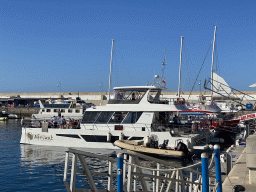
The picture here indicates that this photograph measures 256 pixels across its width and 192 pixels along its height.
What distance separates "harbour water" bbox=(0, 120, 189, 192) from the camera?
1374cm

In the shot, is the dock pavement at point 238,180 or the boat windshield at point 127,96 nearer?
the dock pavement at point 238,180

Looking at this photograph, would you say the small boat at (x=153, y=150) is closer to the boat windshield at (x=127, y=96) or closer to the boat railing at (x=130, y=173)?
the boat windshield at (x=127, y=96)

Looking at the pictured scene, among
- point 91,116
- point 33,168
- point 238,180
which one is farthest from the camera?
point 91,116

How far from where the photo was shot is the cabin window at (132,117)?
21859 millimetres

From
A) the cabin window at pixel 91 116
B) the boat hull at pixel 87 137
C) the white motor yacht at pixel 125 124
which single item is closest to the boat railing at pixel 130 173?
the boat hull at pixel 87 137

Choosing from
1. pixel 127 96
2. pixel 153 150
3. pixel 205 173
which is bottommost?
pixel 153 150

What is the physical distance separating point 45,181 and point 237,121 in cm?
2323

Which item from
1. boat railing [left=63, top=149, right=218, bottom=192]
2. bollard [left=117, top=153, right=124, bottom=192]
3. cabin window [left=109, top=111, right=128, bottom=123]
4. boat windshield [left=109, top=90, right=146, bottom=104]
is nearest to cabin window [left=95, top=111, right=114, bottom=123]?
cabin window [left=109, top=111, right=128, bottom=123]

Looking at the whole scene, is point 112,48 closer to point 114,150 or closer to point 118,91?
point 118,91

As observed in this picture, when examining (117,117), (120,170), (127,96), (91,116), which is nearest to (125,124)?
(117,117)

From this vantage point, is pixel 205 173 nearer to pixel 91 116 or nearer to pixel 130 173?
pixel 130 173

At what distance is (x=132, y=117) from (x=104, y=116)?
2.21 metres

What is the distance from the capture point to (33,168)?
17.2 m

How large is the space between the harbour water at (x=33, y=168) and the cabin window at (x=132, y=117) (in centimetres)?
249
